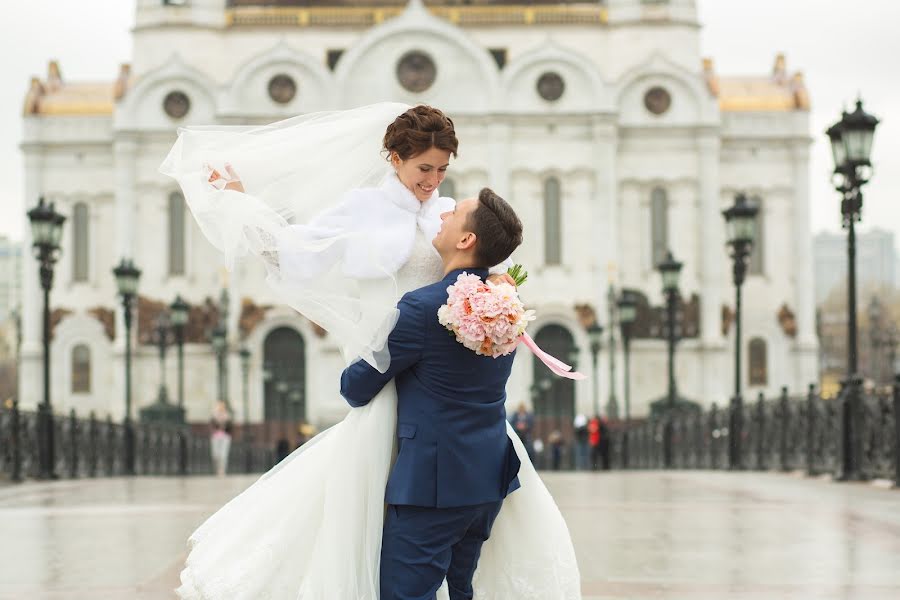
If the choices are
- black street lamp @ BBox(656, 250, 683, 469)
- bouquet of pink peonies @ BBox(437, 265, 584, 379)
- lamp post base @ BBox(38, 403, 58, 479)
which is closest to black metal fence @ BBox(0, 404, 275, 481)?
lamp post base @ BBox(38, 403, 58, 479)

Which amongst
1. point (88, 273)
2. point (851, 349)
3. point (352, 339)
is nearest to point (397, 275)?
point (352, 339)

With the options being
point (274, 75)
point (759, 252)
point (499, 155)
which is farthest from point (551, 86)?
point (274, 75)

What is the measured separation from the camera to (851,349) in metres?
17.5

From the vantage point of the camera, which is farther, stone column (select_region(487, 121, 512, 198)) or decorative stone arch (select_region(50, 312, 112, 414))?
decorative stone arch (select_region(50, 312, 112, 414))

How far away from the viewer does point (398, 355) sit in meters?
5.07

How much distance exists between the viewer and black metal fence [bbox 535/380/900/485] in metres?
16.6

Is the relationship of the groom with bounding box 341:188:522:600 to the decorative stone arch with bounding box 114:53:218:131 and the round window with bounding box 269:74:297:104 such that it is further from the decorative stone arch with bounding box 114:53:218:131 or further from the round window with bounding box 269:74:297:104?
the decorative stone arch with bounding box 114:53:218:131

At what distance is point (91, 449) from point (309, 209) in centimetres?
1987

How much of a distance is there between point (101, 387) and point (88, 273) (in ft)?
15.2

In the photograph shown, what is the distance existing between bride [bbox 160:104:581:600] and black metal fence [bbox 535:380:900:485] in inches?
419

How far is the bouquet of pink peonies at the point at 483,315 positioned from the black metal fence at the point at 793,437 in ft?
36.3

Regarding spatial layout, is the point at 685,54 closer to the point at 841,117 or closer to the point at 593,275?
the point at 593,275

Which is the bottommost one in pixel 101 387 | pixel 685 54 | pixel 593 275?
pixel 101 387

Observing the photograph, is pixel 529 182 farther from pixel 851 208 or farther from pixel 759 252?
pixel 851 208
